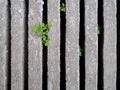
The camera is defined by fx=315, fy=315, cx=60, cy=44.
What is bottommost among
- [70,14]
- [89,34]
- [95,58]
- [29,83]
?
[29,83]

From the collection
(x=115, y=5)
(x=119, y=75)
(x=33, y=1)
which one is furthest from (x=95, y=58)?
(x=33, y=1)

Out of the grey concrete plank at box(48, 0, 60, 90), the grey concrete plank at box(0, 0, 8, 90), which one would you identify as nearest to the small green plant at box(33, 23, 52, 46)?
the grey concrete plank at box(48, 0, 60, 90)

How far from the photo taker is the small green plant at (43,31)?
1703 millimetres

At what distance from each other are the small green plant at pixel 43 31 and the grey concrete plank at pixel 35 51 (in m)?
0.02

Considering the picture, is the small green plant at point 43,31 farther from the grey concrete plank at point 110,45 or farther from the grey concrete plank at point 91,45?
the grey concrete plank at point 110,45

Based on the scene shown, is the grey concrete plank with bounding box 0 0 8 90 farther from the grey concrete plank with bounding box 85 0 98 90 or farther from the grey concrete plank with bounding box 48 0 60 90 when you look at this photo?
the grey concrete plank with bounding box 85 0 98 90

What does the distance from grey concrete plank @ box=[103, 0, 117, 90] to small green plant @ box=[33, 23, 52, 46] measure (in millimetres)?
319

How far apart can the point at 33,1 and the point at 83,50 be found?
39 cm

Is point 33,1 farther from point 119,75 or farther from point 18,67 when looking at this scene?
point 119,75

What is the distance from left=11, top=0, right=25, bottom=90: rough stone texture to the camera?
169cm

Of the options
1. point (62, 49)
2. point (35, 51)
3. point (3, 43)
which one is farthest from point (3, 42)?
point (62, 49)

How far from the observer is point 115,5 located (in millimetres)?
1758

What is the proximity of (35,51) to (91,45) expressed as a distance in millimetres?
309

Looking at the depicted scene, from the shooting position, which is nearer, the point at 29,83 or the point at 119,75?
the point at 29,83
